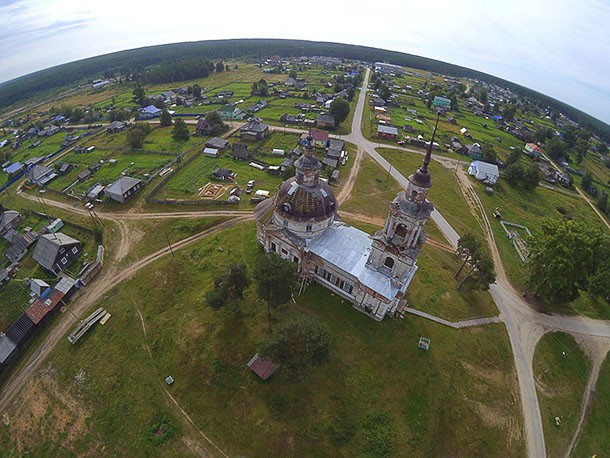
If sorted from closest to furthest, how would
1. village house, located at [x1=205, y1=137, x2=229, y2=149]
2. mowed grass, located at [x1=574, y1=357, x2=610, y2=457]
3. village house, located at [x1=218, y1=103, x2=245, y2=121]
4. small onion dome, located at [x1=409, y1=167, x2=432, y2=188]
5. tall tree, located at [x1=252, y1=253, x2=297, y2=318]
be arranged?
small onion dome, located at [x1=409, y1=167, x2=432, y2=188]
mowed grass, located at [x1=574, y1=357, x2=610, y2=457]
tall tree, located at [x1=252, y1=253, x2=297, y2=318]
village house, located at [x1=205, y1=137, x2=229, y2=149]
village house, located at [x1=218, y1=103, x2=245, y2=121]

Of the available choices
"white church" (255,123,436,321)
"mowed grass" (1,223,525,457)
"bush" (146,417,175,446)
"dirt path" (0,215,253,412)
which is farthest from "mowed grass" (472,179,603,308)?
"bush" (146,417,175,446)

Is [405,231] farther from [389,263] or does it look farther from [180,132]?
[180,132]

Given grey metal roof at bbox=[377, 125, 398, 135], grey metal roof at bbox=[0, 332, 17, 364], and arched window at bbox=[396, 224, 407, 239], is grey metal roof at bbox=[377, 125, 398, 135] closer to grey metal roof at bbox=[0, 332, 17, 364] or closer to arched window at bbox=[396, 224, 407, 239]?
arched window at bbox=[396, 224, 407, 239]

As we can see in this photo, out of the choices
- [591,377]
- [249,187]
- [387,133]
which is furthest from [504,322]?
[387,133]

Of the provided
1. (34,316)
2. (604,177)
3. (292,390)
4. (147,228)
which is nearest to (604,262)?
(292,390)

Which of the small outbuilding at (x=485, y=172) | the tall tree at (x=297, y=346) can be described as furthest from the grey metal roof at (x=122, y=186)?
the small outbuilding at (x=485, y=172)

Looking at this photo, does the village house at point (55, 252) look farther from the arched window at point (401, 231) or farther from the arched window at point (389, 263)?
the arched window at point (401, 231)

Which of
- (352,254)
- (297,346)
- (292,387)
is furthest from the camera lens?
(352,254)
